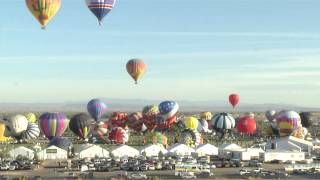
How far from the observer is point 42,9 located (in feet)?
182

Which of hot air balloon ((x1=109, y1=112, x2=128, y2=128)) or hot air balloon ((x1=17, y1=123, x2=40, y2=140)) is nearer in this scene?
hot air balloon ((x1=17, y1=123, x2=40, y2=140))

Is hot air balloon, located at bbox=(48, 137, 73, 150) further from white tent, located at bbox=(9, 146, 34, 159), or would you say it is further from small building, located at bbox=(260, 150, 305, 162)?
small building, located at bbox=(260, 150, 305, 162)

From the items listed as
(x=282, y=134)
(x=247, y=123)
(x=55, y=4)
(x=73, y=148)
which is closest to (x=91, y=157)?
(x=73, y=148)

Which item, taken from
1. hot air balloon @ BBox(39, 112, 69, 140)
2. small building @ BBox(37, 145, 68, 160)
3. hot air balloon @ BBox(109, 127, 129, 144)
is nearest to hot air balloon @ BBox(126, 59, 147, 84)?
hot air balloon @ BBox(109, 127, 129, 144)

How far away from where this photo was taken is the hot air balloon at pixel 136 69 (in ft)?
258

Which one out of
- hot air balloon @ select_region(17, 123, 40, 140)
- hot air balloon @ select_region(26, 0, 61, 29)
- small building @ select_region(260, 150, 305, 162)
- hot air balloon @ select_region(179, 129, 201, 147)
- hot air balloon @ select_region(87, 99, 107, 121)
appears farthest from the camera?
hot air balloon @ select_region(87, 99, 107, 121)

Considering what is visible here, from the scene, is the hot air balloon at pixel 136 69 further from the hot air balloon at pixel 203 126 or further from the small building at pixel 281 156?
the small building at pixel 281 156

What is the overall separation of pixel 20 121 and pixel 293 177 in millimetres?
41105

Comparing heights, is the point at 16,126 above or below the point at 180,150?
above

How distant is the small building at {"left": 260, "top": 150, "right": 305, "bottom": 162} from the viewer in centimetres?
5775

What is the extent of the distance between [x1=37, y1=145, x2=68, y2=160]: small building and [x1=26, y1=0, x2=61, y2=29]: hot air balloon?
12062mm

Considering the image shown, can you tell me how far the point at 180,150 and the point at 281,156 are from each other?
1027 centimetres

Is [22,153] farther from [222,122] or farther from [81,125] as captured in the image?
[222,122]

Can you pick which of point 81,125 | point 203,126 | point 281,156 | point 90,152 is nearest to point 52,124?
point 81,125
